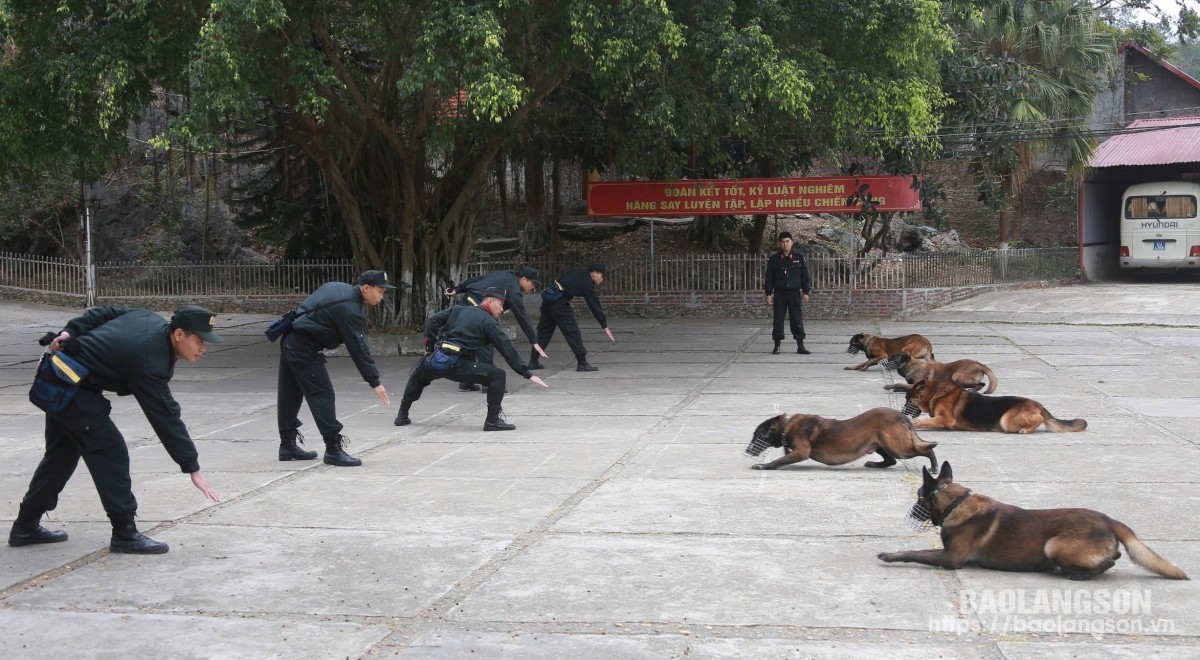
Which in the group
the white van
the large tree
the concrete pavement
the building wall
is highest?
the building wall

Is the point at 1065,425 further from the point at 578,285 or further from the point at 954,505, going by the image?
the point at 578,285

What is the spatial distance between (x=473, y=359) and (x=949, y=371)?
466 cm

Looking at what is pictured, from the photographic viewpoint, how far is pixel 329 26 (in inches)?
661

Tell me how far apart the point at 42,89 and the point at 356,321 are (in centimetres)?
942

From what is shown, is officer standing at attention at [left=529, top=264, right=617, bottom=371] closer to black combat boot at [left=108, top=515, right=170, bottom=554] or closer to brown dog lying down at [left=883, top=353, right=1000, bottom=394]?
brown dog lying down at [left=883, top=353, right=1000, bottom=394]

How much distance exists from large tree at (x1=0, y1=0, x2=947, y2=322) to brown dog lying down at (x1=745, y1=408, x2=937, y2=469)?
21.3 feet

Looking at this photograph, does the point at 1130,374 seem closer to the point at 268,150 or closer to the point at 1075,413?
the point at 1075,413

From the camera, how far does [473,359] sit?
11.4 metres

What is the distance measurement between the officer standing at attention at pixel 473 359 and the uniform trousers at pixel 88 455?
4.77 m

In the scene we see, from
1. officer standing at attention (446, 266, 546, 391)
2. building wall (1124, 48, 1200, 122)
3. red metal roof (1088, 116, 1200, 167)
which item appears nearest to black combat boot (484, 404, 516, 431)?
officer standing at attention (446, 266, 546, 391)

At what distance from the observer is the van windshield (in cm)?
3164

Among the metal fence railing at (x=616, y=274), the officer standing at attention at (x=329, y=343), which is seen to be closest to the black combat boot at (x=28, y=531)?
the officer standing at attention at (x=329, y=343)

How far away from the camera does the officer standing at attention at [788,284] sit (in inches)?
683

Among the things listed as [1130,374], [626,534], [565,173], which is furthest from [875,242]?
[626,534]
